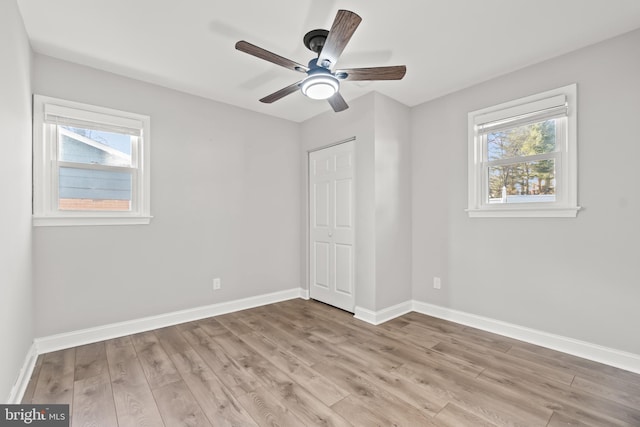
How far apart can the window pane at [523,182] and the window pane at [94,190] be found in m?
3.85

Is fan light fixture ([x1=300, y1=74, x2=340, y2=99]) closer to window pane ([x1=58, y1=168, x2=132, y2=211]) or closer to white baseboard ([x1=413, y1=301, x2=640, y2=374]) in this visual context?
window pane ([x1=58, y1=168, x2=132, y2=211])

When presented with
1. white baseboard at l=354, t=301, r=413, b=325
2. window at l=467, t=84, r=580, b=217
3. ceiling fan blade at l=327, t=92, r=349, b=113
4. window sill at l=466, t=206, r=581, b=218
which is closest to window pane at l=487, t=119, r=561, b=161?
window at l=467, t=84, r=580, b=217

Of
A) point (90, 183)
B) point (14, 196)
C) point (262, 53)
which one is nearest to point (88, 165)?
point (90, 183)

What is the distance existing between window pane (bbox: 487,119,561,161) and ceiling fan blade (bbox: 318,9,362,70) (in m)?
2.05

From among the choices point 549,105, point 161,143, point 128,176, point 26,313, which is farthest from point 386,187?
point 26,313

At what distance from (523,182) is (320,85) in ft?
7.31

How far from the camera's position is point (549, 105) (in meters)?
2.67

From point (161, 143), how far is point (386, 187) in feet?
8.43

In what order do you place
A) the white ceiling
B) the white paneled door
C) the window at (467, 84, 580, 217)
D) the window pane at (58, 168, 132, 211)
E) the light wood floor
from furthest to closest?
1. the white paneled door
2. the window pane at (58, 168, 132, 211)
3. the window at (467, 84, 580, 217)
4. the white ceiling
5. the light wood floor

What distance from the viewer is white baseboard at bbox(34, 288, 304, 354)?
2.61 metres

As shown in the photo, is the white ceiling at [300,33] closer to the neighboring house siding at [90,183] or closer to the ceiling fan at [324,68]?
the ceiling fan at [324,68]

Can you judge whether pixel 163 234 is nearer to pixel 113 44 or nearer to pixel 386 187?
pixel 113 44

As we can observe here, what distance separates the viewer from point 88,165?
2.83 m

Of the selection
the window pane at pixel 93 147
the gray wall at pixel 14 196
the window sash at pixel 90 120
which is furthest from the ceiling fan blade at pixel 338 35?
the window pane at pixel 93 147
